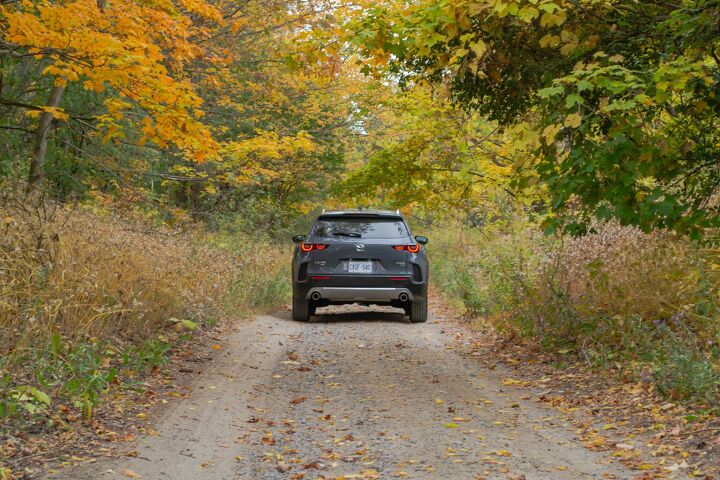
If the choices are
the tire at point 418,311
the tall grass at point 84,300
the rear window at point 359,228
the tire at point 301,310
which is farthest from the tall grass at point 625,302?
the tall grass at point 84,300

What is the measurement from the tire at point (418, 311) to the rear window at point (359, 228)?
1279mm

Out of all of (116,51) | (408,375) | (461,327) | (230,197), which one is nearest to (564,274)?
(408,375)

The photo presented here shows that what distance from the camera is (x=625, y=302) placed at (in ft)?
31.2

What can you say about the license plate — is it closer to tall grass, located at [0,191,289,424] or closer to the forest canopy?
the forest canopy

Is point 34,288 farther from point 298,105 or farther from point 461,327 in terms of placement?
point 298,105

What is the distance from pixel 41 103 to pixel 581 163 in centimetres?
1332

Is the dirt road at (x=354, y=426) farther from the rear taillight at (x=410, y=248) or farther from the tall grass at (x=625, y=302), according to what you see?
the rear taillight at (x=410, y=248)

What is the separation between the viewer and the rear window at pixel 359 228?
14391 mm

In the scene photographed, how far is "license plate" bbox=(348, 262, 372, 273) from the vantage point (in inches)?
559

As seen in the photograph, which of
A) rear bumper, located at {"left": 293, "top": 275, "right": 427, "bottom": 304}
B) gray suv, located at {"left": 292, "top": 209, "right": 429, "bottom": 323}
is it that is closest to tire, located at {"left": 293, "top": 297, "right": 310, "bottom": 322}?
gray suv, located at {"left": 292, "top": 209, "right": 429, "bottom": 323}

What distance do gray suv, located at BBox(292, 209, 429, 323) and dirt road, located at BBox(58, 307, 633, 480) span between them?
2.93m

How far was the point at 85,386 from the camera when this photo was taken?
6762 mm

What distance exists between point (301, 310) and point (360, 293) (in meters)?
1.33

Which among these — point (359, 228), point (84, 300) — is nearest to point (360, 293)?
point (359, 228)
